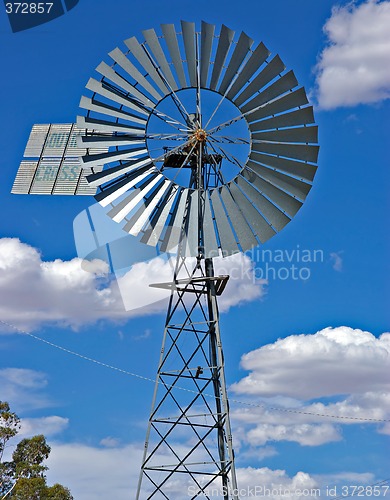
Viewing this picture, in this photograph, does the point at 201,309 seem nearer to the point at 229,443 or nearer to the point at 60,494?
the point at 229,443

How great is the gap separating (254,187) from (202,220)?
5.14 ft

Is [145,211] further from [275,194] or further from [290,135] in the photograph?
[290,135]

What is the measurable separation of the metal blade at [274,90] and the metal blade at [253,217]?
6.43 feet

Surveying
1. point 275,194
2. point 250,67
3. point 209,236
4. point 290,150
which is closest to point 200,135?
point 250,67

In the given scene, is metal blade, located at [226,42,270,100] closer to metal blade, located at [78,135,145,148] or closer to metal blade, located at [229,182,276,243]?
metal blade, located at [229,182,276,243]

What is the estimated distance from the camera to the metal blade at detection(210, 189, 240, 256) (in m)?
18.0

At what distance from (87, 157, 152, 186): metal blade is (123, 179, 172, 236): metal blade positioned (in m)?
0.67

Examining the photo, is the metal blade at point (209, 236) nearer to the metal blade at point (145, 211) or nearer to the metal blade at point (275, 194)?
the metal blade at point (145, 211)

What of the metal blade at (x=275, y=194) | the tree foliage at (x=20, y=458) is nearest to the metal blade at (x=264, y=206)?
the metal blade at (x=275, y=194)

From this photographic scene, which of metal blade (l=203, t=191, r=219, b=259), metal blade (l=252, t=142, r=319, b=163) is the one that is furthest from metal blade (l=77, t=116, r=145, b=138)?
metal blade (l=252, t=142, r=319, b=163)

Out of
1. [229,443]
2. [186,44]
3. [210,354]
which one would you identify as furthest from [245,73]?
[229,443]

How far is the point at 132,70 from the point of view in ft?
60.1

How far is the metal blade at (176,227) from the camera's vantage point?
721 inches

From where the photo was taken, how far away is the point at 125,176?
18.4 meters
